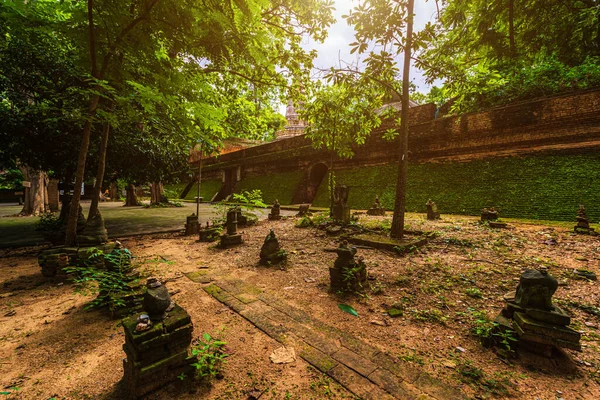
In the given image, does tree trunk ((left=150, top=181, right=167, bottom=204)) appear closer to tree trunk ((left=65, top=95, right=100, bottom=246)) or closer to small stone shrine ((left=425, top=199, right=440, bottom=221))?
tree trunk ((left=65, top=95, right=100, bottom=246))

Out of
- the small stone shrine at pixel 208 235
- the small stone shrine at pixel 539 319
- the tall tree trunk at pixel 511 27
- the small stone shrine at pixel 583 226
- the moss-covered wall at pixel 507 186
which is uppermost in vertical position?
the tall tree trunk at pixel 511 27

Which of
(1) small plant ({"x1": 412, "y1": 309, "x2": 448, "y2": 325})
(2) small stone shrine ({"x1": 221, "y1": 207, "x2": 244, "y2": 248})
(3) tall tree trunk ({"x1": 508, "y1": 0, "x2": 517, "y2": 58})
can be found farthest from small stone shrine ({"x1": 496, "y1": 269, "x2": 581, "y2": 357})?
(3) tall tree trunk ({"x1": 508, "y1": 0, "x2": 517, "y2": 58})

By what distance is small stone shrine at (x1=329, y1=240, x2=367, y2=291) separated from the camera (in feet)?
10.8

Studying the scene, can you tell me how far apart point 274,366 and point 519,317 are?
7.51 feet

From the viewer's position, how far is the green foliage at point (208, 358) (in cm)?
180

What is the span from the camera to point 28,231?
7160 mm

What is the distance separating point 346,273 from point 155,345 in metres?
2.37

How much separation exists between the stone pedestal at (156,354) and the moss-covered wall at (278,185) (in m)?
14.3

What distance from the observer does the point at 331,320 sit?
2.62 meters

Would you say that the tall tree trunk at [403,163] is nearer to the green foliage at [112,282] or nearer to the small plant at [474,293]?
the small plant at [474,293]

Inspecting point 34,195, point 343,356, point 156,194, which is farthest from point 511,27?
point 34,195

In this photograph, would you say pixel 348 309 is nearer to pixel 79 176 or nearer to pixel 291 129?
pixel 79 176

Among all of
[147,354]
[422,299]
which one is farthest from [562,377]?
[147,354]

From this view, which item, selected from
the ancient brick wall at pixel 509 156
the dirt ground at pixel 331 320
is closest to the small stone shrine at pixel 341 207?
the dirt ground at pixel 331 320
